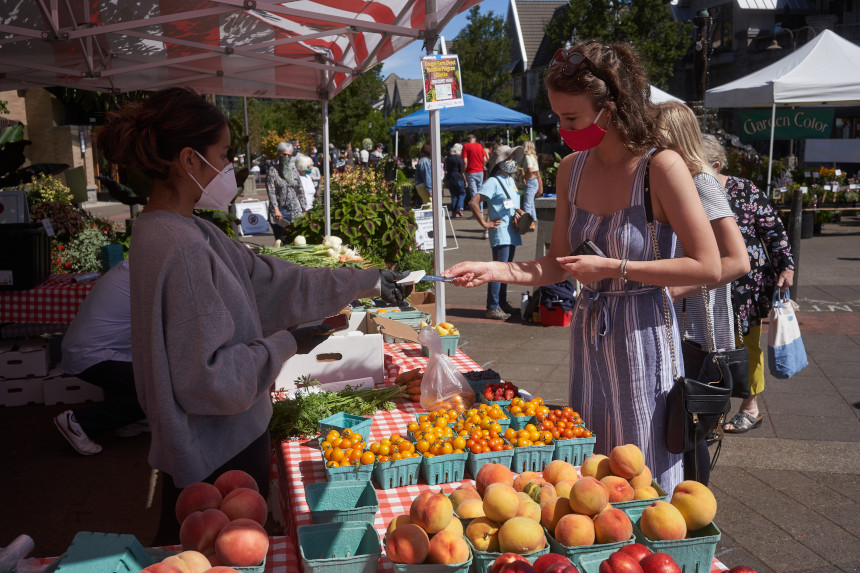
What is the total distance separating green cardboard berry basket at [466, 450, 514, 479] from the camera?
246 cm

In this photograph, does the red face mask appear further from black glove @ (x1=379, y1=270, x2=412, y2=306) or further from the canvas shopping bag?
the canvas shopping bag

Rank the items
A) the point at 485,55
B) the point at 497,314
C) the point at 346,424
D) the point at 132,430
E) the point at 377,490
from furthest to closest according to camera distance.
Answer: the point at 485,55
the point at 497,314
the point at 132,430
the point at 346,424
the point at 377,490

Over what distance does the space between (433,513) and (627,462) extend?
0.57 metres

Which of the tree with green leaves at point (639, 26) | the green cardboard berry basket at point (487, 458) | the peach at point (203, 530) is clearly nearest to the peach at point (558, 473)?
the green cardboard berry basket at point (487, 458)

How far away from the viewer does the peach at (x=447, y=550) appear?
1.65 meters

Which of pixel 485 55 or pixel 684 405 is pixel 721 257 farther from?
pixel 485 55

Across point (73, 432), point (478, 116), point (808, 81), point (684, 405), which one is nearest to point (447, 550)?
point (684, 405)

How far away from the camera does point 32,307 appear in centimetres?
593

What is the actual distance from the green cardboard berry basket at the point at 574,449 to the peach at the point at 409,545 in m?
0.92

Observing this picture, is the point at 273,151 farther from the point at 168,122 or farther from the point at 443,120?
the point at 168,122

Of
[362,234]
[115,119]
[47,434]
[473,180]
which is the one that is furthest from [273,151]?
[115,119]

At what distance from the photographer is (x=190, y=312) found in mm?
1908

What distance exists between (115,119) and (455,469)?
5.05ft

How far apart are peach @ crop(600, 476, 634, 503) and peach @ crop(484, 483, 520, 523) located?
0.27 metres
